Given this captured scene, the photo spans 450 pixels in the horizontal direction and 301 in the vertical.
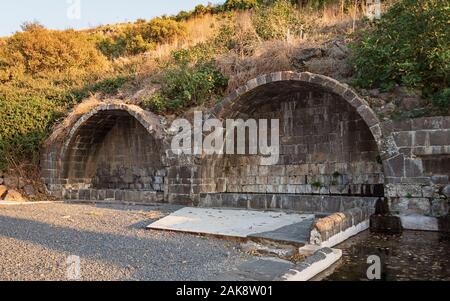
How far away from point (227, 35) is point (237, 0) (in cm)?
905

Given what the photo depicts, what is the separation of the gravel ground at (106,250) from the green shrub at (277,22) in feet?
25.0

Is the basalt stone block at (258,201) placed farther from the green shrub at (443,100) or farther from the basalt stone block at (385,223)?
the green shrub at (443,100)

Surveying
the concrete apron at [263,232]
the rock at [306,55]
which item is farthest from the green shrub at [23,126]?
the rock at [306,55]

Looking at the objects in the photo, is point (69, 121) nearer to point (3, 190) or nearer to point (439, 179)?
point (3, 190)

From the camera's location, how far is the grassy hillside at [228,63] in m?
9.08

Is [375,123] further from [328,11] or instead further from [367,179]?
[328,11]

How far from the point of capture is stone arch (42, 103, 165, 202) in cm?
1254

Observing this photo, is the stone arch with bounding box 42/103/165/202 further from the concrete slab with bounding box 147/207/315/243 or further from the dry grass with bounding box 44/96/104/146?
the concrete slab with bounding box 147/207/315/243

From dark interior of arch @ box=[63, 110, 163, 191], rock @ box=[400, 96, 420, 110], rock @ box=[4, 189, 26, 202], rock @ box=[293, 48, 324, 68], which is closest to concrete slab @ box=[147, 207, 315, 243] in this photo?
rock @ box=[400, 96, 420, 110]

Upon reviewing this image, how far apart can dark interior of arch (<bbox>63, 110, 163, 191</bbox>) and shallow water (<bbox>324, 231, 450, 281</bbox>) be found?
7.22 m

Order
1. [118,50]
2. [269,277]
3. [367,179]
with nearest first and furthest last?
[269,277] < [367,179] < [118,50]

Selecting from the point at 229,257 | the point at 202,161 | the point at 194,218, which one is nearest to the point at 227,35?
the point at 202,161

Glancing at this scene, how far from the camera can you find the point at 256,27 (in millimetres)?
14414

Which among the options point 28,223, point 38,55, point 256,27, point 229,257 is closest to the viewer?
point 229,257
